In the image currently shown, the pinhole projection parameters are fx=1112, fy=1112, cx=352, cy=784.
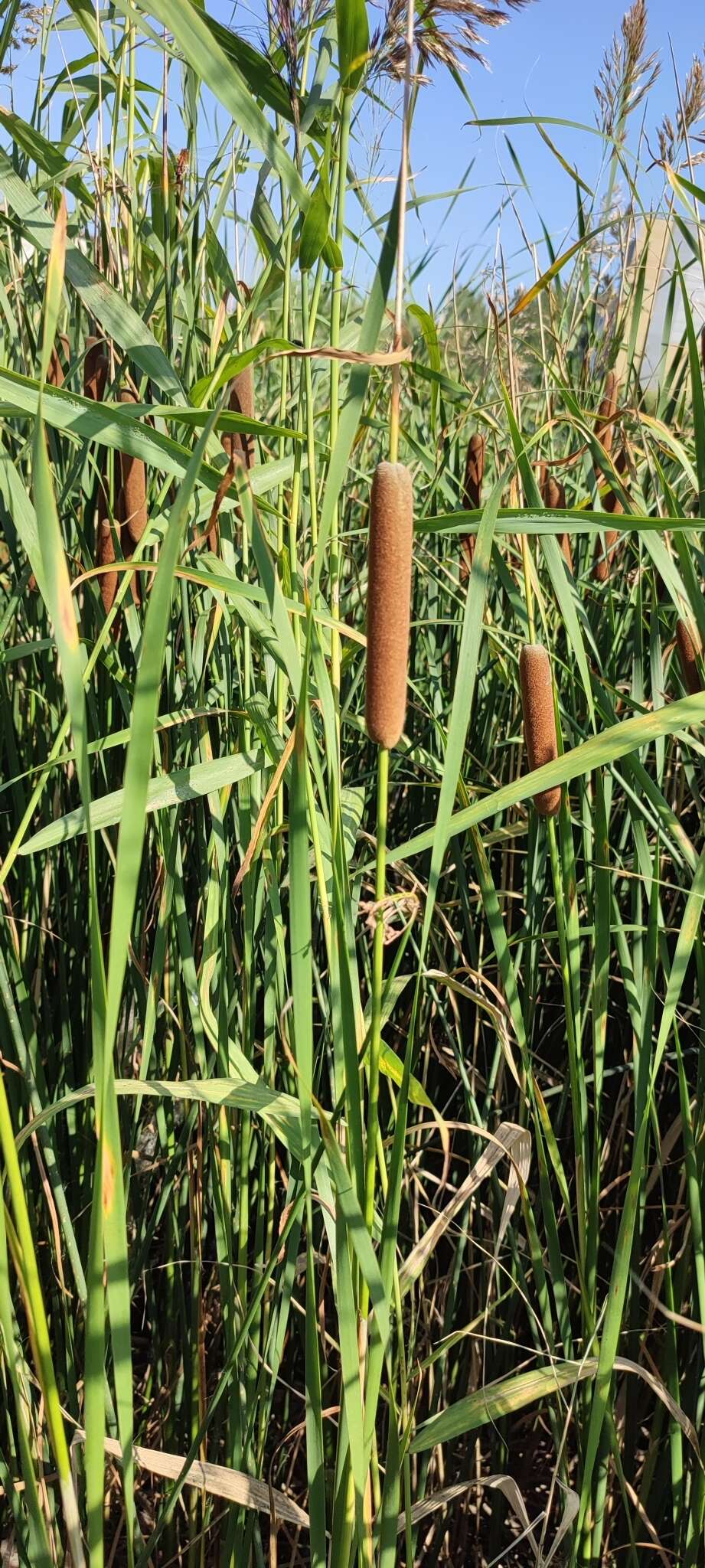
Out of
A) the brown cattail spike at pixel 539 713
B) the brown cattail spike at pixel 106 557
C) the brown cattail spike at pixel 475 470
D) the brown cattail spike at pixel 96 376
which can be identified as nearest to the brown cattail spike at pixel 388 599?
the brown cattail spike at pixel 539 713

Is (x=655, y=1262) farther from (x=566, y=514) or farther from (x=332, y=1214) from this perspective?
(x=566, y=514)

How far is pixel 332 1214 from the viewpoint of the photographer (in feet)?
2.58

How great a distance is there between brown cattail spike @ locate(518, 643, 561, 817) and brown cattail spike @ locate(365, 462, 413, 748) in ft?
0.62

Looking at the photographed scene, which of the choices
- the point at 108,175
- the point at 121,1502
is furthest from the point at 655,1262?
the point at 108,175

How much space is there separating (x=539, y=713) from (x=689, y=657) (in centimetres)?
19

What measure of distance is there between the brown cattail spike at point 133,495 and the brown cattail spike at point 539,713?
0.38 metres

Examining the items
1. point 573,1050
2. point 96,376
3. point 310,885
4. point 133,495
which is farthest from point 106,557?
point 573,1050

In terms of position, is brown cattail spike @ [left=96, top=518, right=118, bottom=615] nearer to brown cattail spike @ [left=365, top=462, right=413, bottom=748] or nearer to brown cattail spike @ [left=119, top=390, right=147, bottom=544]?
brown cattail spike @ [left=119, top=390, right=147, bottom=544]

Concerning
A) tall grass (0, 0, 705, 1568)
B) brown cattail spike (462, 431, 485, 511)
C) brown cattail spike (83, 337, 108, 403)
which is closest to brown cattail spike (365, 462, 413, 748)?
tall grass (0, 0, 705, 1568)

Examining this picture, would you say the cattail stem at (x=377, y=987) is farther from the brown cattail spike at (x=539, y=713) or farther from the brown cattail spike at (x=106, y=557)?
the brown cattail spike at (x=106, y=557)

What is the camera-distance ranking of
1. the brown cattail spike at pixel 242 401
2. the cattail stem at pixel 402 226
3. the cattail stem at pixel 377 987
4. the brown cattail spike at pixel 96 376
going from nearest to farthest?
the cattail stem at pixel 402 226 → the cattail stem at pixel 377 987 → the brown cattail spike at pixel 242 401 → the brown cattail spike at pixel 96 376

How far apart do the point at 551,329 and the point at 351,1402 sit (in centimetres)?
111

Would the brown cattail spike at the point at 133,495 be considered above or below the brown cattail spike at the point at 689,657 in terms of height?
above

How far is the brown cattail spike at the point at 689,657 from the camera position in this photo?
90cm
